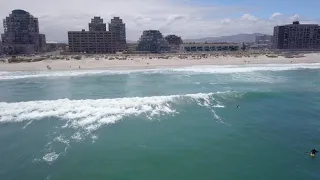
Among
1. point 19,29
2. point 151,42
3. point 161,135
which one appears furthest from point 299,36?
point 19,29

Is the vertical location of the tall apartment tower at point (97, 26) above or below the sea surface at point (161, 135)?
above

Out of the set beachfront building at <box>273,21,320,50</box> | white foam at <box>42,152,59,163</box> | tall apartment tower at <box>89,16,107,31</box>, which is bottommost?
white foam at <box>42,152,59,163</box>

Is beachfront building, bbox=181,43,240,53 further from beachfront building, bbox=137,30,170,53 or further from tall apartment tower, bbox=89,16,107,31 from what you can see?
tall apartment tower, bbox=89,16,107,31

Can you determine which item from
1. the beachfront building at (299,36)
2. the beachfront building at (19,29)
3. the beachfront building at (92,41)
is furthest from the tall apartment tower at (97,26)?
the beachfront building at (299,36)

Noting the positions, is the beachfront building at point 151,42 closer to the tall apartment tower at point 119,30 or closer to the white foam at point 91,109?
the tall apartment tower at point 119,30

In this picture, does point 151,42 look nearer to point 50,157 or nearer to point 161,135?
point 161,135

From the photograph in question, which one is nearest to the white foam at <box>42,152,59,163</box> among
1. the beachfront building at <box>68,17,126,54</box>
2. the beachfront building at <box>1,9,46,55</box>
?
the beachfront building at <box>68,17,126,54</box>

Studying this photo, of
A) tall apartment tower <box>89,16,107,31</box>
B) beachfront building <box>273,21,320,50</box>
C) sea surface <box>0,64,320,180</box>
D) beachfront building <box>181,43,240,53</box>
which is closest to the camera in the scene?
sea surface <box>0,64,320,180</box>

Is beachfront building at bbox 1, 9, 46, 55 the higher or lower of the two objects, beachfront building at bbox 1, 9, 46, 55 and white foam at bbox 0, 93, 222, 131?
the higher
